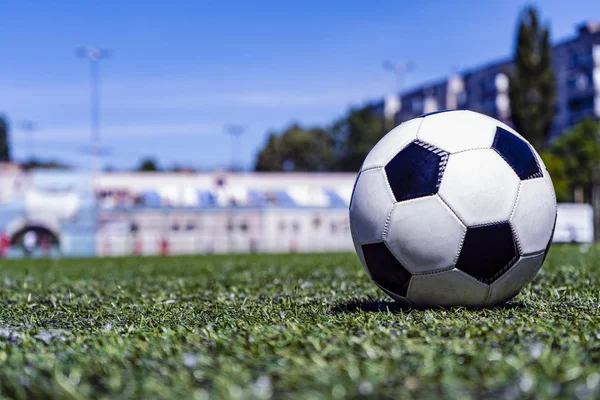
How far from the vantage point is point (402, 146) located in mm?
5301

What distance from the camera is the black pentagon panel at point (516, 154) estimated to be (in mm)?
5191

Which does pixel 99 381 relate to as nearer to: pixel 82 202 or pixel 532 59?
pixel 82 202

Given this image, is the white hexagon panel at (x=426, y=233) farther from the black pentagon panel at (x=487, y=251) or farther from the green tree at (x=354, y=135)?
the green tree at (x=354, y=135)

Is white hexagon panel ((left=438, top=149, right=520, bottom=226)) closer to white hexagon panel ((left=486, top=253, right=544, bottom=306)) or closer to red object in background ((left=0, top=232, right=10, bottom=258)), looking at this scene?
white hexagon panel ((left=486, top=253, right=544, bottom=306))

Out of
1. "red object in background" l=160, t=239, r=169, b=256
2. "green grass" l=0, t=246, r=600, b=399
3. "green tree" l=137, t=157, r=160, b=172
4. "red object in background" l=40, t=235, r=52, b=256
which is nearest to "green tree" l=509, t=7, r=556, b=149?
"red object in background" l=160, t=239, r=169, b=256

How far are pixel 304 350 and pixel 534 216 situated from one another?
8.13ft

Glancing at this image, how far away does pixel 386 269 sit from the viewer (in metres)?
5.30

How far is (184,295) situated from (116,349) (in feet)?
13.9

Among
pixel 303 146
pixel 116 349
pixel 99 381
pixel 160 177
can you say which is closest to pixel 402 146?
pixel 116 349

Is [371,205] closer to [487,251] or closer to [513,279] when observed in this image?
[487,251]

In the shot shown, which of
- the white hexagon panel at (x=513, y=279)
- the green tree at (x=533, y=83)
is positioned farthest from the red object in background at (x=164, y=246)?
the white hexagon panel at (x=513, y=279)

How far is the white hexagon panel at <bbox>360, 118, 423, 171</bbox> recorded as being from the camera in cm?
532

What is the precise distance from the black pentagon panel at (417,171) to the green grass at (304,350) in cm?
86

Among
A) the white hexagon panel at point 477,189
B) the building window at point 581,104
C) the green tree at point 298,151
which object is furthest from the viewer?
the green tree at point 298,151
